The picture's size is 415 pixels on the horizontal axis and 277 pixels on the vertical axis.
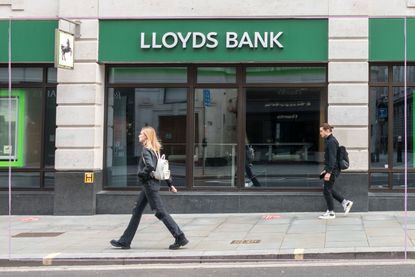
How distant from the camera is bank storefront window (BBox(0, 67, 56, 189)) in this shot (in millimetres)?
13852

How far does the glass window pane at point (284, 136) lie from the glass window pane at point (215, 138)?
0.40 m

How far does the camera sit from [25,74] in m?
13.9

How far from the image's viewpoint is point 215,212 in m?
13.1

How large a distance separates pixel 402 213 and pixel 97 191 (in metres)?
6.82

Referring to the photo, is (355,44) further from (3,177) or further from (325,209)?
(3,177)

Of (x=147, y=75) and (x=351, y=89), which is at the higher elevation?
(x=147, y=75)

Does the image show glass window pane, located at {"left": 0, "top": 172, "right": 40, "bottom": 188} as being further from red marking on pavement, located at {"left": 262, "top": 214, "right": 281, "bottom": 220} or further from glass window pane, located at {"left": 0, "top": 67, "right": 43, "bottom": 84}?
red marking on pavement, located at {"left": 262, "top": 214, "right": 281, "bottom": 220}

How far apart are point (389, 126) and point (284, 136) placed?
2380 mm

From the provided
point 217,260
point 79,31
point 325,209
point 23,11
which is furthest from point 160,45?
point 217,260

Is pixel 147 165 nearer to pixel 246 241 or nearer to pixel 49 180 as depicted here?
pixel 246 241

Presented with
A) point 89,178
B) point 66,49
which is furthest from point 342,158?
point 66,49

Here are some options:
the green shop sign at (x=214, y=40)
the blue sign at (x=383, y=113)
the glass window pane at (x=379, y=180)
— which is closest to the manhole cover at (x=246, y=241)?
the glass window pane at (x=379, y=180)

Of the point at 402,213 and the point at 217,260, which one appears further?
the point at 402,213

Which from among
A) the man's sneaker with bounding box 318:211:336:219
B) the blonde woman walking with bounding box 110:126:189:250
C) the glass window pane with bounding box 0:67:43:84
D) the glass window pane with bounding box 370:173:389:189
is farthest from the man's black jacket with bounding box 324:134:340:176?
the glass window pane with bounding box 0:67:43:84
